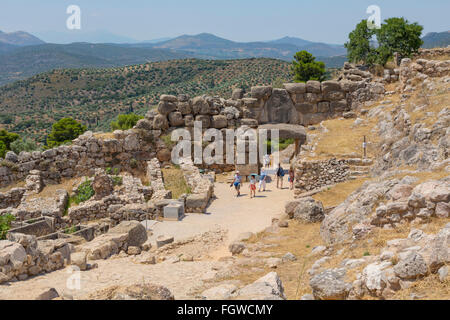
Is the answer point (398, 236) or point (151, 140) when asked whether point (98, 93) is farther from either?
point (398, 236)

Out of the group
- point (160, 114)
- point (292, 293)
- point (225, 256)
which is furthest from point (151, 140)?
point (292, 293)

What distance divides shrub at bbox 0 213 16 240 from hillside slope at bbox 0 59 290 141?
1635 inches

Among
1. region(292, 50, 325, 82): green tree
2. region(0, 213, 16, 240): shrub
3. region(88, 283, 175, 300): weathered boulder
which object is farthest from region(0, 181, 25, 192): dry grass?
region(292, 50, 325, 82): green tree

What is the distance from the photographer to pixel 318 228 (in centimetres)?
1008

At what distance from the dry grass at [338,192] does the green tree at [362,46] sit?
22619 millimetres

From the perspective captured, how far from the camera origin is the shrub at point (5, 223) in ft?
40.0

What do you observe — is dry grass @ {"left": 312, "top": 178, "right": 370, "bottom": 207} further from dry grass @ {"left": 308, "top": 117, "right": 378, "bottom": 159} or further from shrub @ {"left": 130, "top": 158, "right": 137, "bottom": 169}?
shrub @ {"left": 130, "top": 158, "right": 137, "bottom": 169}

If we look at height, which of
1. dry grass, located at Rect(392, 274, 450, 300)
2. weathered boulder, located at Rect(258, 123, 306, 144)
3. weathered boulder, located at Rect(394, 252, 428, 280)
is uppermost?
weathered boulder, located at Rect(258, 123, 306, 144)

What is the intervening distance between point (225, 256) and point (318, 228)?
243cm

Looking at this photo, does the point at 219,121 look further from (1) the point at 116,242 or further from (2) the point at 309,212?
(1) the point at 116,242

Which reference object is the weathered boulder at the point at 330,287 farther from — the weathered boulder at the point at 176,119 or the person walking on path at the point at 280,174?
the weathered boulder at the point at 176,119

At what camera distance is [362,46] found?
34.5 meters

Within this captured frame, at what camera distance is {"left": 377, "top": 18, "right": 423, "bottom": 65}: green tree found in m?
30.0

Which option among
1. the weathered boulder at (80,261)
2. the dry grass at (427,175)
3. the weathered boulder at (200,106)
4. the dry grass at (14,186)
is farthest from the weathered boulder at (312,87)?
the weathered boulder at (80,261)
